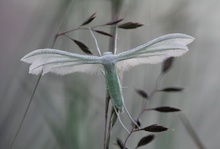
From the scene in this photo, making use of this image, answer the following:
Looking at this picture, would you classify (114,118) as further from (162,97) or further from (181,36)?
(162,97)

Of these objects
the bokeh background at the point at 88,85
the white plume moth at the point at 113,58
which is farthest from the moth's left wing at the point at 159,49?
the bokeh background at the point at 88,85

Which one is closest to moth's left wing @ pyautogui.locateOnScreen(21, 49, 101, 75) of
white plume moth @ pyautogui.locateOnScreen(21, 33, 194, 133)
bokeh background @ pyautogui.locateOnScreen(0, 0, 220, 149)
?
white plume moth @ pyautogui.locateOnScreen(21, 33, 194, 133)

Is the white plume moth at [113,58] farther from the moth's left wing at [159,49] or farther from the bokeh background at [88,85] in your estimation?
the bokeh background at [88,85]

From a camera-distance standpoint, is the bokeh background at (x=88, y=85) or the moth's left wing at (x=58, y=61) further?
the bokeh background at (x=88, y=85)

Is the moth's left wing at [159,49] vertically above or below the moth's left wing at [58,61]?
above

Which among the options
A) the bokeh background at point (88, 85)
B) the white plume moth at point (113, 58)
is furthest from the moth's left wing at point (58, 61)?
the bokeh background at point (88, 85)

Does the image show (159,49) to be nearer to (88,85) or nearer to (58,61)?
(58,61)

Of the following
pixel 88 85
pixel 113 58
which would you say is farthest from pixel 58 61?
pixel 88 85
